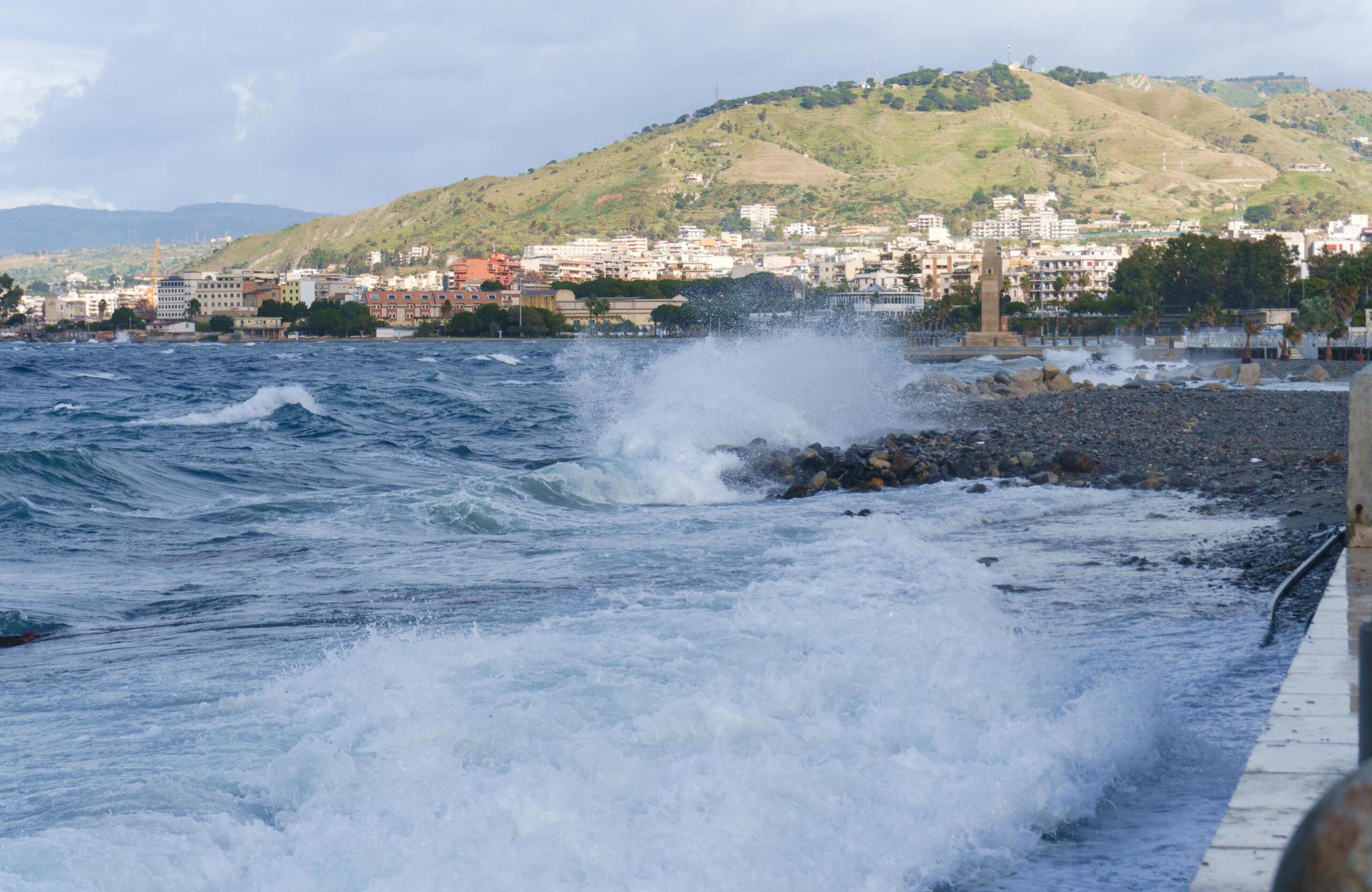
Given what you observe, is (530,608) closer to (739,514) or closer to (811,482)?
(739,514)

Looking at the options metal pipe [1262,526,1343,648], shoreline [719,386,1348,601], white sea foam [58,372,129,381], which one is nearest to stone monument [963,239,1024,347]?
shoreline [719,386,1348,601]

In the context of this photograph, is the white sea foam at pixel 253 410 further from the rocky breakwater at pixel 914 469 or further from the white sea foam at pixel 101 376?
the white sea foam at pixel 101 376

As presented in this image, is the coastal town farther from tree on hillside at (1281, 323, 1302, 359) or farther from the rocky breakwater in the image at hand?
the rocky breakwater

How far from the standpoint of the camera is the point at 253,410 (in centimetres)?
3166

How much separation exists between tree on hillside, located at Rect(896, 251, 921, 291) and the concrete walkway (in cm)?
13759

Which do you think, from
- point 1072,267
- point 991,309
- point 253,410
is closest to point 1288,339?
point 991,309

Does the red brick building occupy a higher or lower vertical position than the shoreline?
higher

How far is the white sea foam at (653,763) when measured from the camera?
13.6 feet

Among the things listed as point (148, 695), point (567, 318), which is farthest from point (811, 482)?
point (567, 318)

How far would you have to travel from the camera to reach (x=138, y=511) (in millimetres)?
15062

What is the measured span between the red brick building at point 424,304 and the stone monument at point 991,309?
8193cm

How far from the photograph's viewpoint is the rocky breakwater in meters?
15.9

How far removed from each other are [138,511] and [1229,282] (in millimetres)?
90318

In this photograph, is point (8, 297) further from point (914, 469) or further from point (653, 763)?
point (653, 763)
